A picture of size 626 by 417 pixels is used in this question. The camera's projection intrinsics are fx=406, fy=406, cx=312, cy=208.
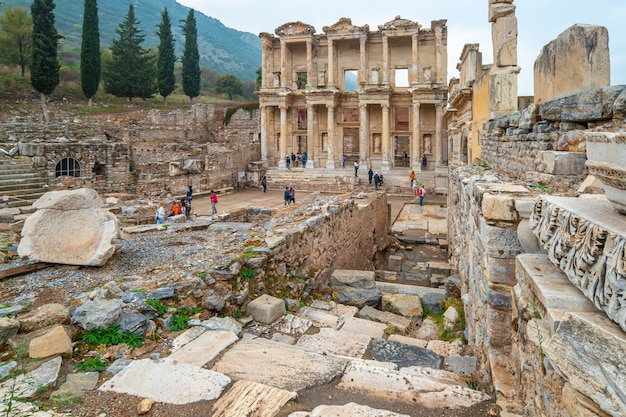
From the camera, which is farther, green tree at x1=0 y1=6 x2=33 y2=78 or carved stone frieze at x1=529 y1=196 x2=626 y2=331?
green tree at x1=0 y1=6 x2=33 y2=78

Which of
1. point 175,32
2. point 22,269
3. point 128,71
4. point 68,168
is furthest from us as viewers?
point 175,32

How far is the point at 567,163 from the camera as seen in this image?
4324mm

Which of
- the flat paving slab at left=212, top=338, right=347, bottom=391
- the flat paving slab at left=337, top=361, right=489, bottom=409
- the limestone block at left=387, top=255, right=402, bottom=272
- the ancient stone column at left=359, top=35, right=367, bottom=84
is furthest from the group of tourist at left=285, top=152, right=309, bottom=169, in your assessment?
the flat paving slab at left=337, top=361, right=489, bottom=409

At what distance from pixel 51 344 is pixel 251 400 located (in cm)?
191

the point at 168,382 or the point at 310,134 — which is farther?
the point at 310,134

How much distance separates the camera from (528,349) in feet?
8.40

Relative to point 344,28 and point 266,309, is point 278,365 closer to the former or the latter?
point 266,309

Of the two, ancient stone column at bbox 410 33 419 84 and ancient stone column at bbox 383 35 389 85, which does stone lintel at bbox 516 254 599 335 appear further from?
ancient stone column at bbox 410 33 419 84

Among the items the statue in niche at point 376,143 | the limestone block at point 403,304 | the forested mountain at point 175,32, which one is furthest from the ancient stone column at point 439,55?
the forested mountain at point 175,32

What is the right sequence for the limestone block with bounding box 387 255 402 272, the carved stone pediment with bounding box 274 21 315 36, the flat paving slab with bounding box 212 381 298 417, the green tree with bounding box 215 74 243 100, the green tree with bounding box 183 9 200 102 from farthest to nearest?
1. the green tree with bounding box 215 74 243 100
2. the green tree with bounding box 183 9 200 102
3. the carved stone pediment with bounding box 274 21 315 36
4. the limestone block with bounding box 387 255 402 272
5. the flat paving slab with bounding box 212 381 298 417

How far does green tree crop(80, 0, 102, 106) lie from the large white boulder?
35.2 m

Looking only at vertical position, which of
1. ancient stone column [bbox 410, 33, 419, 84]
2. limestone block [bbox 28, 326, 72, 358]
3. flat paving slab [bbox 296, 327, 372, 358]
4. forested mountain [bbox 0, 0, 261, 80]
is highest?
forested mountain [bbox 0, 0, 261, 80]

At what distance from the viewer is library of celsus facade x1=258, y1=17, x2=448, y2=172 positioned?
2830cm

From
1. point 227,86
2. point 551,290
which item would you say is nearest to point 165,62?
point 227,86
